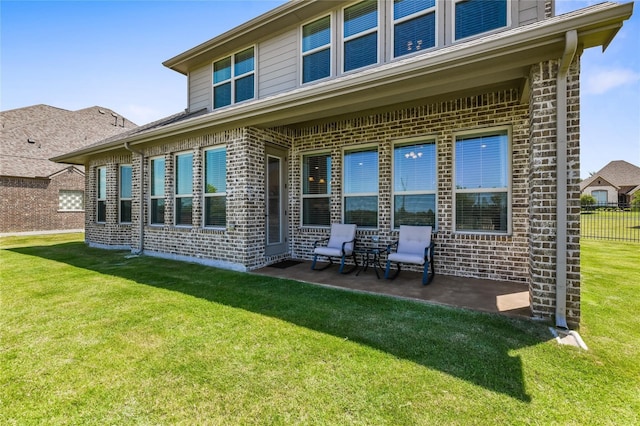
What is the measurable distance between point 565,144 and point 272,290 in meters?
4.31

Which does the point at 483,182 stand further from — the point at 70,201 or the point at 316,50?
the point at 70,201

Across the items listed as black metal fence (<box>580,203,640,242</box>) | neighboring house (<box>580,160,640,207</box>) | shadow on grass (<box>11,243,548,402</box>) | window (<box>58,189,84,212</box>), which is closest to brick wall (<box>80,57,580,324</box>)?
shadow on grass (<box>11,243,548,402</box>)

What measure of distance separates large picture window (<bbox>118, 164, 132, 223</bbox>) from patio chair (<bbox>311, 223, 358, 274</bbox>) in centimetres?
672

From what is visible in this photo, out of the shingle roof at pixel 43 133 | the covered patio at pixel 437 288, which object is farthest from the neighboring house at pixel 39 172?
the covered patio at pixel 437 288

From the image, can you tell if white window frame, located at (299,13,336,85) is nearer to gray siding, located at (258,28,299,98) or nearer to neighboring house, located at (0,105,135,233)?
gray siding, located at (258,28,299,98)

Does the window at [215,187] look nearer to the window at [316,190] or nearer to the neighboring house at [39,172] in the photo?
the window at [316,190]

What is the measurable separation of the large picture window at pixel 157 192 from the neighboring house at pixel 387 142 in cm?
5

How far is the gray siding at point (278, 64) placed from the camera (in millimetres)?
6984

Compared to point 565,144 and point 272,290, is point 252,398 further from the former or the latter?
point 565,144

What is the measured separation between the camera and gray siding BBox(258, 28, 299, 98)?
6.98m

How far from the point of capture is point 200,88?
344 inches

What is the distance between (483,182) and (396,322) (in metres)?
3.37

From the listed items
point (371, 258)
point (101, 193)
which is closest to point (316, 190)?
point (371, 258)

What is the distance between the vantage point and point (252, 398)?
79.0 inches
